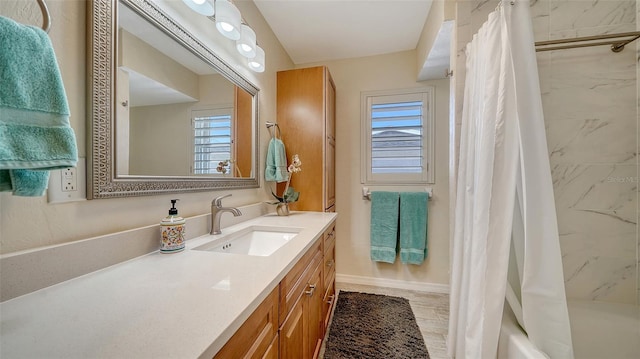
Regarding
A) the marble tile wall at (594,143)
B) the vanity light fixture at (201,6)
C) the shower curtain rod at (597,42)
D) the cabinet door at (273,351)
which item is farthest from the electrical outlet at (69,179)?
the marble tile wall at (594,143)

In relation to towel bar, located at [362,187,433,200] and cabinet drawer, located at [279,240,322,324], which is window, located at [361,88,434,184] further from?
cabinet drawer, located at [279,240,322,324]

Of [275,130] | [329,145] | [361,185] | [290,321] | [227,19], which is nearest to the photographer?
[290,321]

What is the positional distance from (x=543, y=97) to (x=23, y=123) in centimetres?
208

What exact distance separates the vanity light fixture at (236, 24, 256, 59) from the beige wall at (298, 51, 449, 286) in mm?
1233

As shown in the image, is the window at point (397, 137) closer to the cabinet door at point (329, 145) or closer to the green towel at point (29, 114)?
the cabinet door at point (329, 145)

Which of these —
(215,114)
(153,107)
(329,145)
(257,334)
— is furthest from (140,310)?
(329,145)

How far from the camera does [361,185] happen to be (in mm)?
2475

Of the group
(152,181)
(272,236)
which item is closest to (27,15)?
(152,181)

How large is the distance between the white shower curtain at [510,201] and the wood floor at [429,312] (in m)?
0.60

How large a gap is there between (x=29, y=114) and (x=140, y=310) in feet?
1.51

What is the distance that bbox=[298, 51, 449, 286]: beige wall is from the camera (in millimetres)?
2283

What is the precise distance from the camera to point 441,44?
5.69ft

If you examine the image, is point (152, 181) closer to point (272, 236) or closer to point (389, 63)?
point (272, 236)

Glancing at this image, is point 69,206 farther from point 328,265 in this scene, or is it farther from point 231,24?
point 328,265
